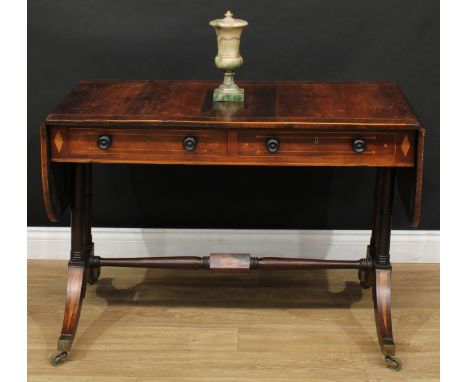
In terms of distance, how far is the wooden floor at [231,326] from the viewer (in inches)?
138

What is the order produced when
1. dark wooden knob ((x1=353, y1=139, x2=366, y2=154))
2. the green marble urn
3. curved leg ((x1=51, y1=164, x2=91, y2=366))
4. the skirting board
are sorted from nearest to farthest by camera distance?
1. dark wooden knob ((x1=353, y1=139, x2=366, y2=154))
2. the green marble urn
3. curved leg ((x1=51, y1=164, x2=91, y2=366))
4. the skirting board

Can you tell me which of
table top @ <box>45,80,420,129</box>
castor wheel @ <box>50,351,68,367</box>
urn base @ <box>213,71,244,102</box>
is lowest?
castor wheel @ <box>50,351,68,367</box>

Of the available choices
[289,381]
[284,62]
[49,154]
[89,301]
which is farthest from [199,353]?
[284,62]

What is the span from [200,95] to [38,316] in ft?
3.85

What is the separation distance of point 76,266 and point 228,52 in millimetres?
1064

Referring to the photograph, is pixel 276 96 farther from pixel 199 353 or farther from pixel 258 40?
pixel 199 353

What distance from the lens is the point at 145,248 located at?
14.5 feet

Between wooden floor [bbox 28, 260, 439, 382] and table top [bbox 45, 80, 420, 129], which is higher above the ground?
table top [bbox 45, 80, 420, 129]

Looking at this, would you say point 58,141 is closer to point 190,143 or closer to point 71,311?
point 190,143

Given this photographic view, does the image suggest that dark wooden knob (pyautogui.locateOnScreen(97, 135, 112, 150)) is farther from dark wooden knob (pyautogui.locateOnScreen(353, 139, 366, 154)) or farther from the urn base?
dark wooden knob (pyautogui.locateOnScreen(353, 139, 366, 154))

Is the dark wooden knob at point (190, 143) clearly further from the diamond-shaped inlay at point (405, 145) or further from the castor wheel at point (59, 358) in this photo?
the castor wheel at point (59, 358)

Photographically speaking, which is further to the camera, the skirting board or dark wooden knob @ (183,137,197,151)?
the skirting board

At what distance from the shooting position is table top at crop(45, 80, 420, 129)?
11.0 feet

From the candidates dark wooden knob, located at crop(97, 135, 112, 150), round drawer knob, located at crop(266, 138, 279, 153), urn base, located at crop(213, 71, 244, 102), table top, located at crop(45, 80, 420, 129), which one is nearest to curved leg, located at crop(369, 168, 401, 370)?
table top, located at crop(45, 80, 420, 129)
